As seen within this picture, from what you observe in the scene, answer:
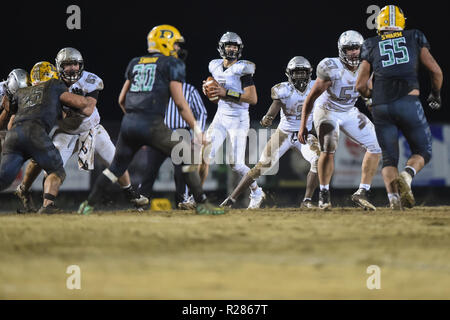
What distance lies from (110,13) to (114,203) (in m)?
7.22

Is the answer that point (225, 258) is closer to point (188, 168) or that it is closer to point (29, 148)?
point (188, 168)

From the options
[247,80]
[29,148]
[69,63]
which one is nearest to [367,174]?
[247,80]

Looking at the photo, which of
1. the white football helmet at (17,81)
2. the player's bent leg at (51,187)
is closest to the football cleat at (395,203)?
the player's bent leg at (51,187)

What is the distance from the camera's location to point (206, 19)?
2078cm

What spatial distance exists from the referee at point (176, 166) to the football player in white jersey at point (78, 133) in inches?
10.6

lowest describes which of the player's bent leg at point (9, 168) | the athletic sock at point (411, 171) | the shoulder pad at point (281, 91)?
the athletic sock at point (411, 171)

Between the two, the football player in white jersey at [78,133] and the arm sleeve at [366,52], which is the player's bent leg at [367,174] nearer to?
the arm sleeve at [366,52]

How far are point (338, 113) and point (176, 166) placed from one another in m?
2.55

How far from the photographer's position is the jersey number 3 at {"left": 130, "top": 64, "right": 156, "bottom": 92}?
7.85m

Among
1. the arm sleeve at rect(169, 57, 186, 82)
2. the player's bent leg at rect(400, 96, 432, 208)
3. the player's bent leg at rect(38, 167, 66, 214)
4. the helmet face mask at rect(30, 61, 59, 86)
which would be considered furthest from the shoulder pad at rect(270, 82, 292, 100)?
the player's bent leg at rect(38, 167, 66, 214)

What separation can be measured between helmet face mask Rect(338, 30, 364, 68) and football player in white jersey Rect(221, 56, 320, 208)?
4.01ft

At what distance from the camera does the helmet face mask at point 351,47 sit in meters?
9.26

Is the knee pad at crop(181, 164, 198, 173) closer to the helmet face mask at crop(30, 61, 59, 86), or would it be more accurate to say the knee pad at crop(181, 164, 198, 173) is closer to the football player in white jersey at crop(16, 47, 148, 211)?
the football player in white jersey at crop(16, 47, 148, 211)

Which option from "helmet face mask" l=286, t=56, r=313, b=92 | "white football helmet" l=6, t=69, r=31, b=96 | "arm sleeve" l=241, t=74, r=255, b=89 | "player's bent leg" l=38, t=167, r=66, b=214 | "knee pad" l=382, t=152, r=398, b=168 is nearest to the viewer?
"knee pad" l=382, t=152, r=398, b=168
